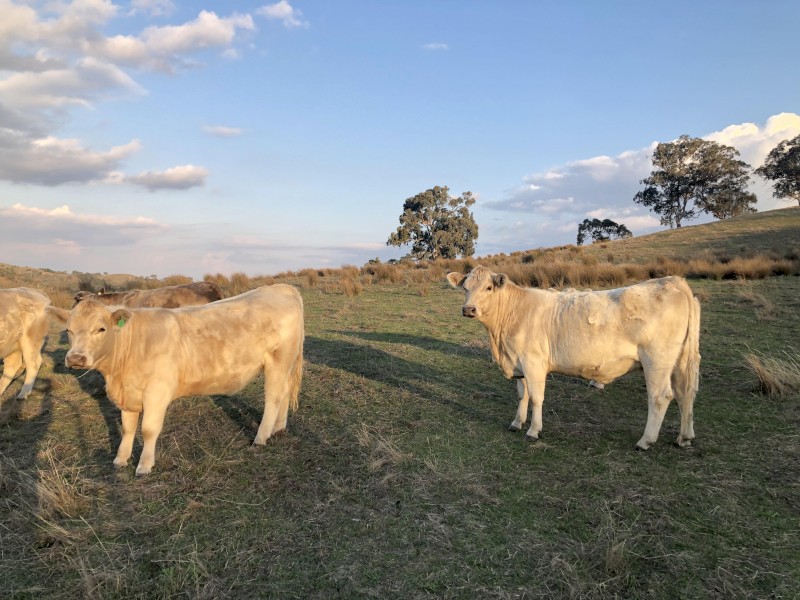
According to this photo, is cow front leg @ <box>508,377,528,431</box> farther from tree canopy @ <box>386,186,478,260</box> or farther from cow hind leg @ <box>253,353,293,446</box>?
tree canopy @ <box>386,186,478,260</box>

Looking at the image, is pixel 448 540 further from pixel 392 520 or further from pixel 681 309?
pixel 681 309

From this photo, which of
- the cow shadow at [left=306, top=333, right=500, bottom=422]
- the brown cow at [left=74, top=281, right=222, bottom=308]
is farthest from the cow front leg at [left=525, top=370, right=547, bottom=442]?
the brown cow at [left=74, top=281, right=222, bottom=308]

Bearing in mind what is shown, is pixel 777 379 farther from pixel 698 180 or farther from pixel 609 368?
pixel 698 180

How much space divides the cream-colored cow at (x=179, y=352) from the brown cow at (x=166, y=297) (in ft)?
9.77

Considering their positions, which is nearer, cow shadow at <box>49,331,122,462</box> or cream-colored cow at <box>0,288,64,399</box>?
cow shadow at <box>49,331,122,462</box>

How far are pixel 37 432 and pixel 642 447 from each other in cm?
766

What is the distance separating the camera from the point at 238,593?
339cm

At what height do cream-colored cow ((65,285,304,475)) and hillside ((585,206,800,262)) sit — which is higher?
hillside ((585,206,800,262))

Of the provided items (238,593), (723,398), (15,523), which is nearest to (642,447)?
(723,398)

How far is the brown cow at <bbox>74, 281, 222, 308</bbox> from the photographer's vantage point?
854 cm

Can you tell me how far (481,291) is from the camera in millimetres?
6555

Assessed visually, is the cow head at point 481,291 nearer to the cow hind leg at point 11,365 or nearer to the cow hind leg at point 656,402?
the cow hind leg at point 656,402

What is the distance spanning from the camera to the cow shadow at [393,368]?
24.9 feet

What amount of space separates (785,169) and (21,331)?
69695 mm
